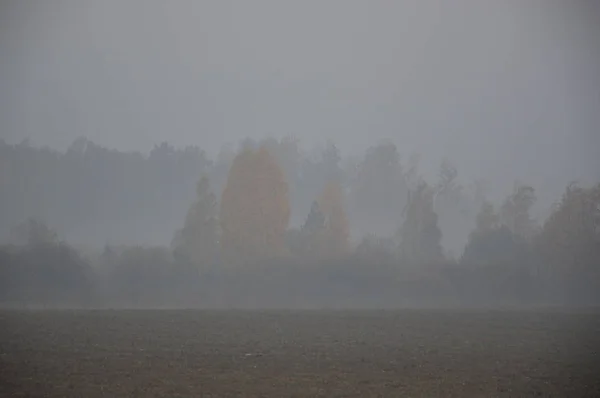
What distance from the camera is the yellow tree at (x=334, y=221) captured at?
273 feet

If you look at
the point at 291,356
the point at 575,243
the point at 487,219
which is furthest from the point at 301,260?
the point at 291,356

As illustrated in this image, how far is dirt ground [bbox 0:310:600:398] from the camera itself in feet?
86.1

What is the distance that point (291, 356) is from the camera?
110ft

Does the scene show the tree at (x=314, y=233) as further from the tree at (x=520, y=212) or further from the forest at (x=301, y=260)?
the tree at (x=520, y=212)

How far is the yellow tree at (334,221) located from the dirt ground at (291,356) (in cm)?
3165

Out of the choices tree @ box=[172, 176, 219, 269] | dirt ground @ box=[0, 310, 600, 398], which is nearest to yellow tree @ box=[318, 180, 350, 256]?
tree @ box=[172, 176, 219, 269]

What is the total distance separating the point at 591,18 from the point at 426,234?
37.1 meters

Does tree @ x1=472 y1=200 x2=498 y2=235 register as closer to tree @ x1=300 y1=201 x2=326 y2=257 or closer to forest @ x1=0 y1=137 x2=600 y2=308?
forest @ x1=0 y1=137 x2=600 y2=308

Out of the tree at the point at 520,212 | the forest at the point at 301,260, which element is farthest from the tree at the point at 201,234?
the tree at the point at 520,212

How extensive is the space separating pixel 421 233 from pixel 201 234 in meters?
26.4

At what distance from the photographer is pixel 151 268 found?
72.1 meters

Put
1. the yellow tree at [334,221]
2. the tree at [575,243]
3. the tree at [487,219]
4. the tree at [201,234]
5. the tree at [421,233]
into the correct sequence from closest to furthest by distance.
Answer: the tree at [575,243]
the tree at [201,234]
the yellow tree at [334,221]
the tree at [421,233]
the tree at [487,219]

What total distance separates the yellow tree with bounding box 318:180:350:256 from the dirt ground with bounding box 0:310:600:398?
3165 centimetres

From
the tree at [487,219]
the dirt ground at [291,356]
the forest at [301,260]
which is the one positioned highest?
the tree at [487,219]
